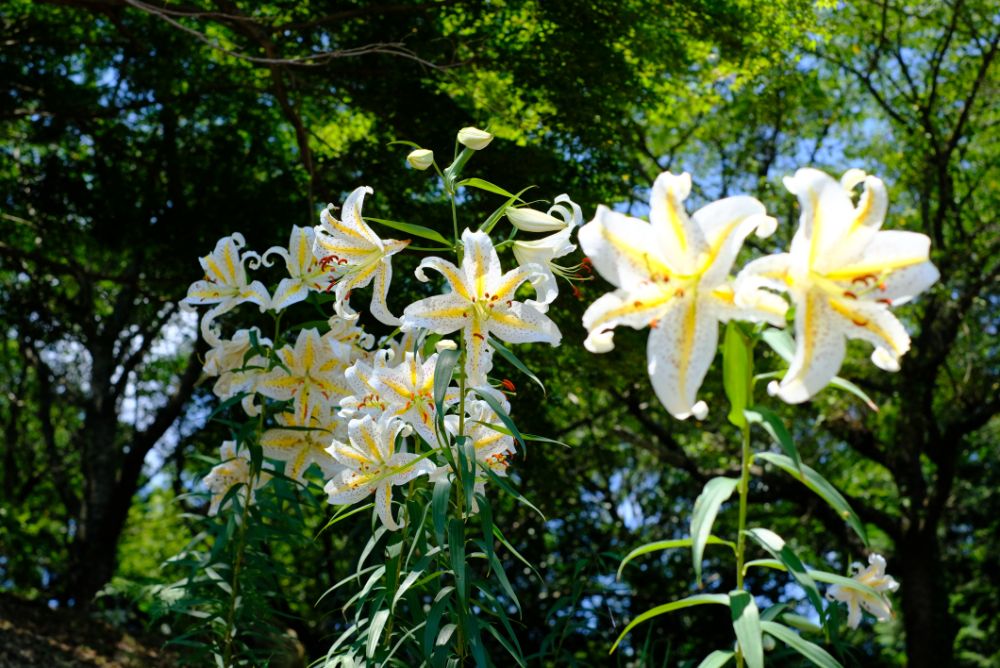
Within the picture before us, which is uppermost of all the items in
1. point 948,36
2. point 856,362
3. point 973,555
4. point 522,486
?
point 948,36

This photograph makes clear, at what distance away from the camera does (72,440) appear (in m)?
9.19

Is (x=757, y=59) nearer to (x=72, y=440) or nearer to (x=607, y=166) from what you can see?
(x=607, y=166)

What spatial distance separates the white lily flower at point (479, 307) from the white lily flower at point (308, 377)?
2.08ft

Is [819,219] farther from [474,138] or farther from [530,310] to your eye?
[474,138]

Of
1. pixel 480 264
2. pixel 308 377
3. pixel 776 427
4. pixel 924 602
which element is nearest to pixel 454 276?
pixel 480 264

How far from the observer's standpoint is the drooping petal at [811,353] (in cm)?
100

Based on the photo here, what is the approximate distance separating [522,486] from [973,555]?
14.6 feet

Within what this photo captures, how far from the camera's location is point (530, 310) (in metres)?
1.55

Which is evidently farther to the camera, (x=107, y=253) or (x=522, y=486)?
(x=107, y=253)

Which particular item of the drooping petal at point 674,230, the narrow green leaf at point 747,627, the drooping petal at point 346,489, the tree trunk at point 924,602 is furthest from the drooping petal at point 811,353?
the tree trunk at point 924,602

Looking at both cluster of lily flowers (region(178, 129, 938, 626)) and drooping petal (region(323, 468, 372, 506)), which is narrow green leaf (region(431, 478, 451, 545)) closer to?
cluster of lily flowers (region(178, 129, 938, 626))

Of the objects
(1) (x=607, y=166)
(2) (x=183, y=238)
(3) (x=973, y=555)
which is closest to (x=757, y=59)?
(1) (x=607, y=166)

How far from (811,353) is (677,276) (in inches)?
5.7

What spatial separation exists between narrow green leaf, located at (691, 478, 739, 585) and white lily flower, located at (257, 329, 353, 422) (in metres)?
1.22
